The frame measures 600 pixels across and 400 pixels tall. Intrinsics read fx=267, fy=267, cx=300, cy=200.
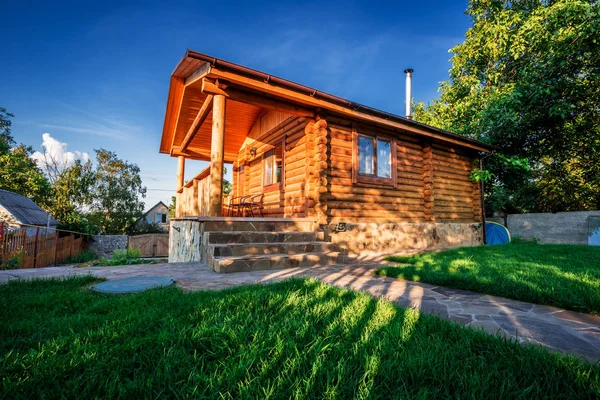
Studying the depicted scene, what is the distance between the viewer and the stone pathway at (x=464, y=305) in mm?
1988

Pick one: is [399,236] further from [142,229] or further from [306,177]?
[142,229]

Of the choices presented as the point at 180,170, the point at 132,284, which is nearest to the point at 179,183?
the point at 180,170

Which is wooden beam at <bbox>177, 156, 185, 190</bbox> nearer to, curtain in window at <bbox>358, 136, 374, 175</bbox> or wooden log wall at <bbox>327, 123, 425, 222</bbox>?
wooden log wall at <bbox>327, 123, 425, 222</bbox>

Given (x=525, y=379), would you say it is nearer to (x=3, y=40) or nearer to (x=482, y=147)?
(x=482, y=147)

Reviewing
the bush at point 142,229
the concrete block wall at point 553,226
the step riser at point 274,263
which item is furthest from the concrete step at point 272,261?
the bush at point 142,229

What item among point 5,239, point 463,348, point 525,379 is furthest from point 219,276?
point 5,239

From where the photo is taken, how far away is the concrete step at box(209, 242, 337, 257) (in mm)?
4766

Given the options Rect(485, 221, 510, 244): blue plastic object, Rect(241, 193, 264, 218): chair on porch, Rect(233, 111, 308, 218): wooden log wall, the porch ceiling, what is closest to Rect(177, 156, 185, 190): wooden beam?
the porch ceiling

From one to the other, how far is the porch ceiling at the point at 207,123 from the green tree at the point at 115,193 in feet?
53.5

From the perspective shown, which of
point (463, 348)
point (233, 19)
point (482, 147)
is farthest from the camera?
point (233, 19)

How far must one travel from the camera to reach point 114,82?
16812mm

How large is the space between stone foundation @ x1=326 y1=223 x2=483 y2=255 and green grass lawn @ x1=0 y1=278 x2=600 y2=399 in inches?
183

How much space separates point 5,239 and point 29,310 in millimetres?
10675

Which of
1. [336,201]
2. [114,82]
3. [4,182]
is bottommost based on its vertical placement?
[336,201]
